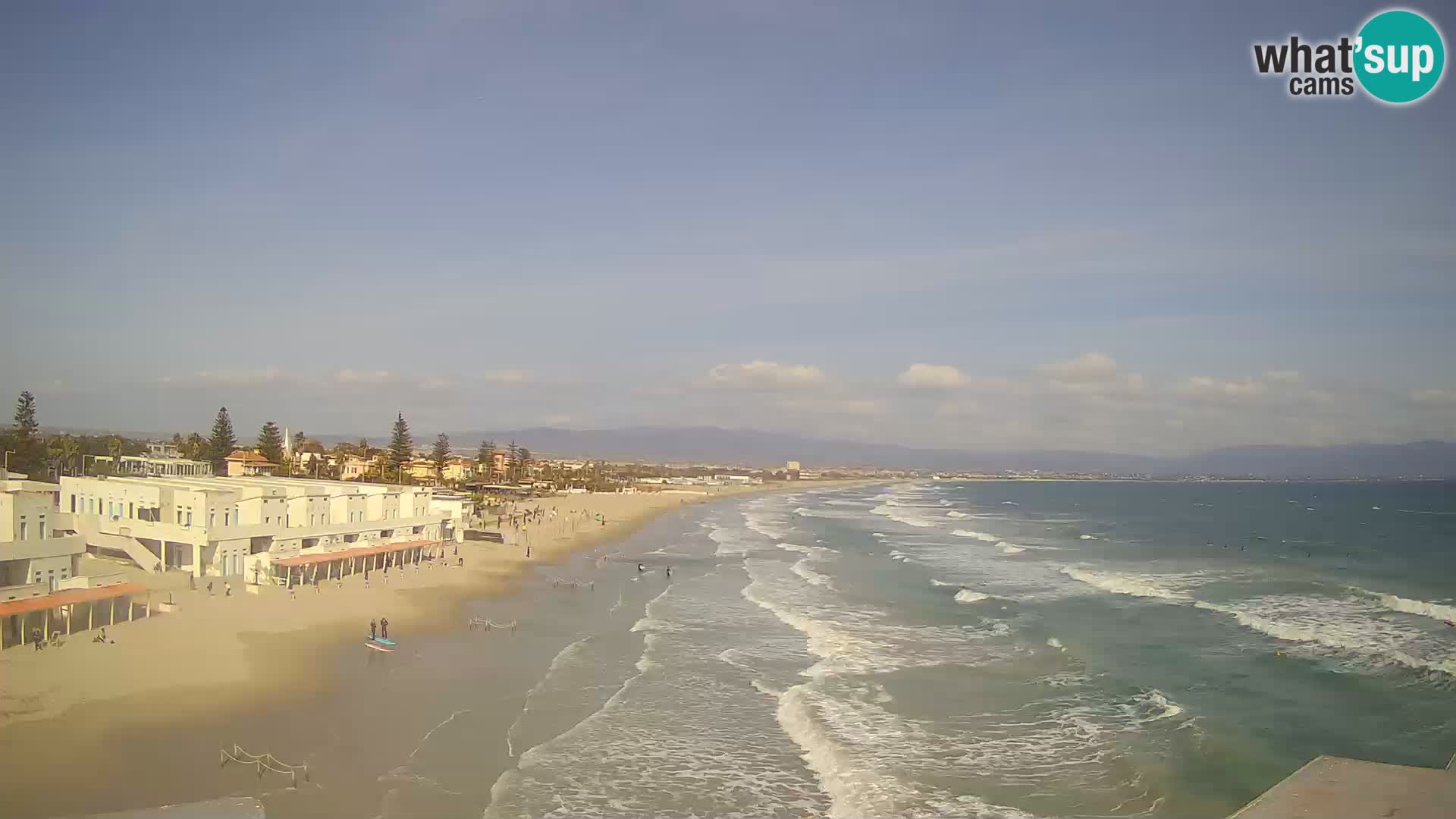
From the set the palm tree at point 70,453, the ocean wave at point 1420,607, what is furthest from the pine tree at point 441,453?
the ocean wave at point 1420,607

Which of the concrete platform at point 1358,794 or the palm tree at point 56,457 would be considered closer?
the concrete platform at point 1358,794

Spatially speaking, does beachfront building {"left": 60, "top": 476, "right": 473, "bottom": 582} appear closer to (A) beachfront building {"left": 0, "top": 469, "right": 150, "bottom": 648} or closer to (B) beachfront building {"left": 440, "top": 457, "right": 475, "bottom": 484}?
(A) beachfront building {"left": 0, "top": 469, "right": 150, "bottom": 648}

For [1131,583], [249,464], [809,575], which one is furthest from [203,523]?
[249,464]

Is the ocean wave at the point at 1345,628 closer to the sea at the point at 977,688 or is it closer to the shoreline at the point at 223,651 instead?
the sea at the point at 977,688

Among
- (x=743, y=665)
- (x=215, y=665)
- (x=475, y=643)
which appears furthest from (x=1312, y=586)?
(x=215, y=665)

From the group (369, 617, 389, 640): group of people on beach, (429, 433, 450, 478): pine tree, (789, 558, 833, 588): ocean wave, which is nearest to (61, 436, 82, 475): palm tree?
(429, 433, 450, 478): pine tree
